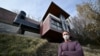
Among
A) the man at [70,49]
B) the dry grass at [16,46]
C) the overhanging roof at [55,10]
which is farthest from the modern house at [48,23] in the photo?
the man at [70,49]

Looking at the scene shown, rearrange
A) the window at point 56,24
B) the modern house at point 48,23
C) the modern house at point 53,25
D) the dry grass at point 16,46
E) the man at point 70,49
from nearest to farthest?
the man at point 70,49 → the dry grass at point 16,46 → the modern house at point 53,25 → the modern house at point 48,23 → the window at point 56,24

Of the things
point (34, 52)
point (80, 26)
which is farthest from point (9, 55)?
point (80, 26)

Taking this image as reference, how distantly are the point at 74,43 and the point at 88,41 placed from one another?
25.1 m

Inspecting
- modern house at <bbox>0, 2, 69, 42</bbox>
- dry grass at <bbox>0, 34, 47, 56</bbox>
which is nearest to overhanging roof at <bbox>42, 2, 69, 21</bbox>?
modern house at <bbox>0, 2, 69, 42</bbox>

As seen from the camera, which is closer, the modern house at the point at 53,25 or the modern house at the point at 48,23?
the modern house at the point at 53,25

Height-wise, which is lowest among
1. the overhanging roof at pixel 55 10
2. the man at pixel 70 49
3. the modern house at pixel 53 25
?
the man at pixel 70 49

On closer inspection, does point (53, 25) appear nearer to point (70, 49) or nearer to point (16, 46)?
point (16, 46)

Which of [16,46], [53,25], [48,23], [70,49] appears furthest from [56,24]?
[70,49]

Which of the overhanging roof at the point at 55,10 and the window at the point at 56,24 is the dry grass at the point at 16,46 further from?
the overhanging roof at the point at 55,10

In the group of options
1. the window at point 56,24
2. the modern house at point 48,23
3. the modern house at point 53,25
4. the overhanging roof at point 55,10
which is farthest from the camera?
the overhanging roof at point 55,10

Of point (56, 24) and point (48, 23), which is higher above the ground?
point (56, 24)

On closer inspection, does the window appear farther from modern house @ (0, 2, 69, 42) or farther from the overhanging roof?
the overhanging roof

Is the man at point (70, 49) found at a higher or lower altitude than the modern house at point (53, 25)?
lower

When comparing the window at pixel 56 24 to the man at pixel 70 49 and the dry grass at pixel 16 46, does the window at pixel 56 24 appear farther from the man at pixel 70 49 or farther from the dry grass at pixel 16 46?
the man at pixel 70 49
